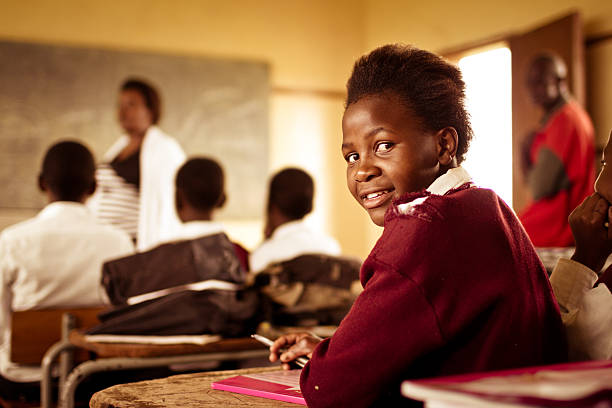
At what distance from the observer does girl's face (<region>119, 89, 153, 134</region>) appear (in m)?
4.97

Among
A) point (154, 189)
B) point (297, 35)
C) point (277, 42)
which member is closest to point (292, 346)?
point (154, 189)

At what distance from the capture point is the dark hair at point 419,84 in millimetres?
891

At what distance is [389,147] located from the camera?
2.90 ft

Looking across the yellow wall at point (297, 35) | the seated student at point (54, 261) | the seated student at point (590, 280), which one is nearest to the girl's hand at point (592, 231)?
the seated student at point (590, 280)

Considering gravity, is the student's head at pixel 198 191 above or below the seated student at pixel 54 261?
above

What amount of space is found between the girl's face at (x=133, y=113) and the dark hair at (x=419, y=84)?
4.26 m

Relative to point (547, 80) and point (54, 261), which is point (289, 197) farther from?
point (547, 80)

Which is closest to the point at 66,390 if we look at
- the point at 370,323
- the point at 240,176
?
the point at 370,323

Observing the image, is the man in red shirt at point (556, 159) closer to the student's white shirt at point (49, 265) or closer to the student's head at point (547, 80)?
the student's head at point (547, 80)

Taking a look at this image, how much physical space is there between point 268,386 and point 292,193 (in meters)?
2.00

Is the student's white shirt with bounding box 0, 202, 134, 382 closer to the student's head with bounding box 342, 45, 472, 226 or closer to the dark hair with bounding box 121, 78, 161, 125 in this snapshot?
the student's head with bounding box 342, 45, 472, 226

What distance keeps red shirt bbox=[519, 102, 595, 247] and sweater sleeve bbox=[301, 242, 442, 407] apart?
2.96 metres

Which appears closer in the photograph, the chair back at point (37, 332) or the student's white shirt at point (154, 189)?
the chair back at point (37, 332)

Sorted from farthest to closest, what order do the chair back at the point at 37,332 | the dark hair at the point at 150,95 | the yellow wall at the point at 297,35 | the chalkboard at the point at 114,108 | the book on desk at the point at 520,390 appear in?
the dark hair at the point at 150,95, the yellow wall at the point at 297,35, the chalkboard at the point at 114,108, the chair back at the point at 37,332, the book on desk at the point at 520,390
